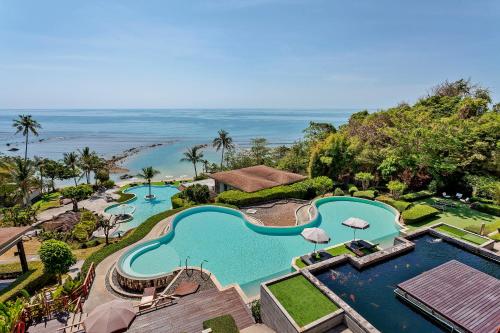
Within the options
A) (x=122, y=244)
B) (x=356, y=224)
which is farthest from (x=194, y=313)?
(x=356, y=224)

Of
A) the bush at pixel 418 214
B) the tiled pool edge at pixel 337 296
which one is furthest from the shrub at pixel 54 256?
the bush at pixel 418 214

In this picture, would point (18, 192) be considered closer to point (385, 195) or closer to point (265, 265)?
point (265, 265)

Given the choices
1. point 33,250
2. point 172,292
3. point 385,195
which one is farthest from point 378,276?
point 33,250

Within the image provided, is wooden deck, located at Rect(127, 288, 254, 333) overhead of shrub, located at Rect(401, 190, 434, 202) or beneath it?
beneath

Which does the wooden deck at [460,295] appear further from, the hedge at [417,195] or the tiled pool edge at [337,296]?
the hedge at [417,195]

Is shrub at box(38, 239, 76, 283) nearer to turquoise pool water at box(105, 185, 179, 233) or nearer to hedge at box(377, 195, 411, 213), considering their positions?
turquoise pool water at box(105, 185, 179, 233)

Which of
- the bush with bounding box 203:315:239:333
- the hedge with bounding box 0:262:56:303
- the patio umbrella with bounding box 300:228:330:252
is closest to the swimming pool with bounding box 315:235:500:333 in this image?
the patio umbrella with bounding box 300:228:330:252

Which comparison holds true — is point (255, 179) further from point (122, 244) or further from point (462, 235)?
point (462, 235)
